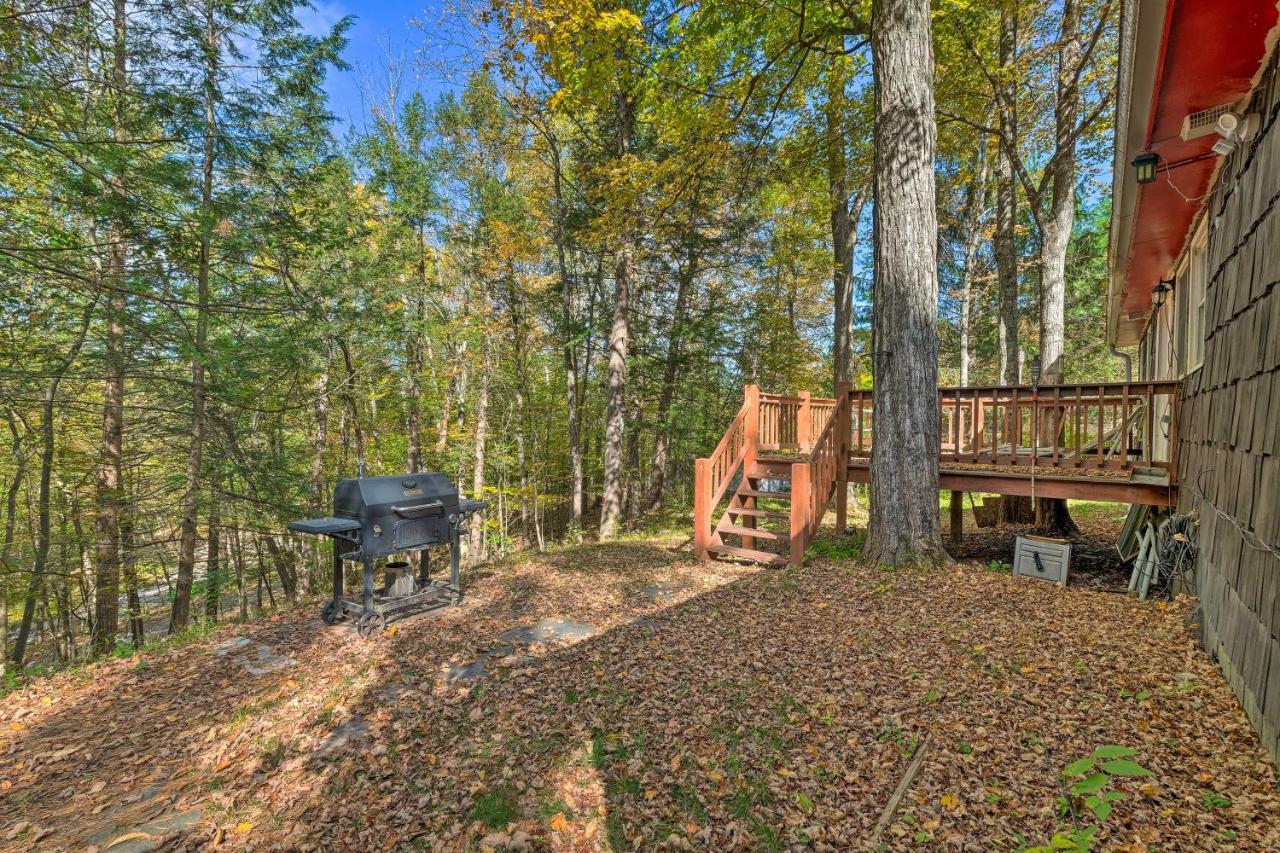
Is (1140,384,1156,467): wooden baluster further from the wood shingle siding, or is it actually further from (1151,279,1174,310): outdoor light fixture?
(1151,279,1174,310): outdoor light fixture

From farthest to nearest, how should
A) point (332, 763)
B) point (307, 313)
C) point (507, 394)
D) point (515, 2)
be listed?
point (507, 394), point (515, 2), point (307, 313), point (332, 763)

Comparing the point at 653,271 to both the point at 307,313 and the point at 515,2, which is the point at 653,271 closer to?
the point at 515,2

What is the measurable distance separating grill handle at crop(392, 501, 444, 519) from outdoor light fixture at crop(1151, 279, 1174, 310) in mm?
9809

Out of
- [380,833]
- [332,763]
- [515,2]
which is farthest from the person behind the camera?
[515,2]

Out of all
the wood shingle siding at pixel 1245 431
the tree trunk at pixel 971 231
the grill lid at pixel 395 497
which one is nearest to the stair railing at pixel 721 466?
the grill lid at pixel 395 497

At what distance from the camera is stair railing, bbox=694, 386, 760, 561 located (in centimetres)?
691

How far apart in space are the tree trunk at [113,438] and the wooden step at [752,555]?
23.3ft

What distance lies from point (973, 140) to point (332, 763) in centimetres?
1391

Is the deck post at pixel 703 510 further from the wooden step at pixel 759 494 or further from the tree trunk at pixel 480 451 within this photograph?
the tree trunk at pixel 480 451

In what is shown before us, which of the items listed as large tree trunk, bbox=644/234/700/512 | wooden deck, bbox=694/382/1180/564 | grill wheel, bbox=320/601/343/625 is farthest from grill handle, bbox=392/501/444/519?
large tree trunk, bbox=644/234/700/512

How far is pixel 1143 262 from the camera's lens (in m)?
6.66

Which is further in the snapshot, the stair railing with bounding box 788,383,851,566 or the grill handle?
the stair railing with bounding box 788,383,851,566

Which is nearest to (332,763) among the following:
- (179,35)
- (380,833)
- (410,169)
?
(380,833)

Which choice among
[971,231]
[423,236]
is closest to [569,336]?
[423,236]
